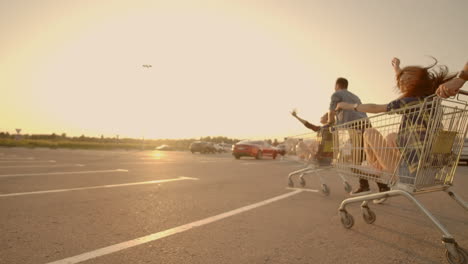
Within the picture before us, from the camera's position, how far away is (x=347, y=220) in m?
3.31

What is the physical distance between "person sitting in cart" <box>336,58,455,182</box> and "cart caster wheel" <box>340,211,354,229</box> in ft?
2.10

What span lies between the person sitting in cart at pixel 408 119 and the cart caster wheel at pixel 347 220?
0.64 m

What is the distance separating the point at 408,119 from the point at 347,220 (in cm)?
124

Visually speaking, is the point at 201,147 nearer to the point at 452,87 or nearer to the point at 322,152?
the point at 322,152

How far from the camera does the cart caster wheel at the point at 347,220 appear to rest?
3.28 m

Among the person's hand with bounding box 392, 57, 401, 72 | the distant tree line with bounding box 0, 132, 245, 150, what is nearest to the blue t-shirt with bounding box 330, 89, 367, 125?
the person's hand with bounding box 392, 57, 401, 72

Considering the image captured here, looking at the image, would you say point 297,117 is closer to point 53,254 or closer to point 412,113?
point 412,113

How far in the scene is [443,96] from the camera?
2.50 meters

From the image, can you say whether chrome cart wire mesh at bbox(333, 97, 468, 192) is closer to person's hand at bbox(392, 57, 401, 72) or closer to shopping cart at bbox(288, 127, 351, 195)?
person's hand at bbox(392, 57, 401, 72)

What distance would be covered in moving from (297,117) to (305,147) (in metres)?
0.85

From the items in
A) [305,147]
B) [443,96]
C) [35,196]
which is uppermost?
[443,96]

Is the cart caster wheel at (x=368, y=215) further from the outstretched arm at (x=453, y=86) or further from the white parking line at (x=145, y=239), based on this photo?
the outstretched arm at (x=453, y=86)

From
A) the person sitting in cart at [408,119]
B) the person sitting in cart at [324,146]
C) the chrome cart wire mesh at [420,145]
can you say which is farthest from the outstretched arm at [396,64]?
the person sitting in cart at [324,146]

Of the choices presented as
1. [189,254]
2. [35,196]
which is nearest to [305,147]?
[189,254]
